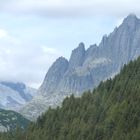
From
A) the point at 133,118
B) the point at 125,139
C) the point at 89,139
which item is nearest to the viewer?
the point at 125,139

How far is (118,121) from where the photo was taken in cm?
18838

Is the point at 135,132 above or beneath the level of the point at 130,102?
beneath

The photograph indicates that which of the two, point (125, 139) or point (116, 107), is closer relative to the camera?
point (125, 139)

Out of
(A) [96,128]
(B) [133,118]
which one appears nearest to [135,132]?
(B) [133,118]

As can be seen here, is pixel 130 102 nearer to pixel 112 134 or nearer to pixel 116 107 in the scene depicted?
pixel 116 107

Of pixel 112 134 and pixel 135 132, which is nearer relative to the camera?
pixel 135 132

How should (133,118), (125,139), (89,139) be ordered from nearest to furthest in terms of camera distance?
(125,139) < (133,118) < (89,139)

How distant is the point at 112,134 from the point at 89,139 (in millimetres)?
14522

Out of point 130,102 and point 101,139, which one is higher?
point 130,102

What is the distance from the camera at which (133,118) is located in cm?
18250

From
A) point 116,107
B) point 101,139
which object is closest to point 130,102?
point 116,107

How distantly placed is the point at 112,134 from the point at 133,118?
867 cm

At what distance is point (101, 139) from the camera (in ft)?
618

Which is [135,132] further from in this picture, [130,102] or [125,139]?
[130,102]
